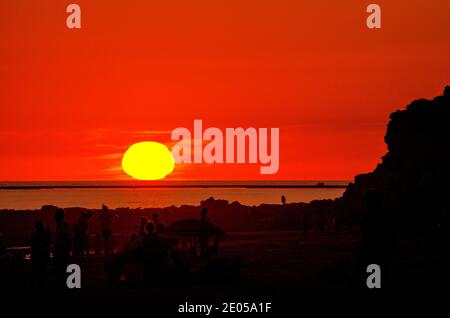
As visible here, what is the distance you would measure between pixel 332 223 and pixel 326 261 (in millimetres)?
21911

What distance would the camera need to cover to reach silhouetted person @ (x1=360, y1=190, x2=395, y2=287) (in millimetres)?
18609

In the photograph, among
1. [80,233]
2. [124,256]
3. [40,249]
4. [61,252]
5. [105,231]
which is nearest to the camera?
[61,252]

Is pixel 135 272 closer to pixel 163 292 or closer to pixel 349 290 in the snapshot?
pixel 163 292

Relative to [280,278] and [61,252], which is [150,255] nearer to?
[61,252]

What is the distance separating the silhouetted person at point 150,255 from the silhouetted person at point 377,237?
17.3ft

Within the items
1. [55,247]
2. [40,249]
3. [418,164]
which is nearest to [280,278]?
[55,247]

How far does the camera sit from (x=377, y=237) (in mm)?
18781

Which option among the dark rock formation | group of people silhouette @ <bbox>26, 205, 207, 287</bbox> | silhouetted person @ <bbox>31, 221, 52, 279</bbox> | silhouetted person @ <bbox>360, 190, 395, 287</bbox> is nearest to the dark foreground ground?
group of people silhouette @ <bbox>26, 205, 207, 287</bbox>

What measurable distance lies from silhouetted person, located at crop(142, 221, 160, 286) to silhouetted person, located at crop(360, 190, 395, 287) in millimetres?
5284

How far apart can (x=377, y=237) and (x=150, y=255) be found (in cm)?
569
